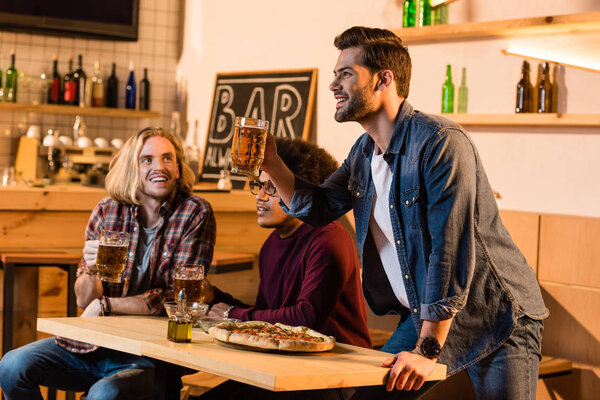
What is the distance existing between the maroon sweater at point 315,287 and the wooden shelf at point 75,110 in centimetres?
372

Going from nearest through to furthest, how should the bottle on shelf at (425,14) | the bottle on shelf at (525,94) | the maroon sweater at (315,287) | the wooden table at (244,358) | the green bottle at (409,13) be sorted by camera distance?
the wooden table at (244,358), the maroon sweater at (315,287), the bottle on shelf at (525,94), the bottle on shelf at (425,14), the green bottle at (409,13)

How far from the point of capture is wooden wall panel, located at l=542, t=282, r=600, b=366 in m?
3.84

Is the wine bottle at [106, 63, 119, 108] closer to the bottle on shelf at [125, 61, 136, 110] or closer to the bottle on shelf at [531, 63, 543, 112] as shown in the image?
the bottle on shelf at [125, 61, 136, 110]

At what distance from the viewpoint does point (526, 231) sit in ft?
13.3

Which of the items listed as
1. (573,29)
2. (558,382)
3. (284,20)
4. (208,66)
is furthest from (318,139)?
(558,382)

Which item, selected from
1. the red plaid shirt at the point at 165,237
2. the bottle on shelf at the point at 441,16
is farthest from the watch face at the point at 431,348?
the bottle on shelf at the point at 441,16

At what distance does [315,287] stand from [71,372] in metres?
0.93

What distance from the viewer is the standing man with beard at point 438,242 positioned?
6.67 feet

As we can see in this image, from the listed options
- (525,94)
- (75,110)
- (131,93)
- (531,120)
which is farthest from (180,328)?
(131,93)

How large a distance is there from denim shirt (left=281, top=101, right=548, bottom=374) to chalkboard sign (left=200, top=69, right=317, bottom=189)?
322 cm

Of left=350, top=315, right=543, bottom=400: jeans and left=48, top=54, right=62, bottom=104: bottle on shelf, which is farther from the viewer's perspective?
left=48, top=54, right=62, bottom=104: bottle on shelf

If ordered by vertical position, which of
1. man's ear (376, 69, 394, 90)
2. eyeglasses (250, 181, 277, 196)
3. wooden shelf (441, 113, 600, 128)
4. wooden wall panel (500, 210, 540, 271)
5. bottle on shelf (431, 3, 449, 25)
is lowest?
wooden wall panel (500, 210, 540, 271)

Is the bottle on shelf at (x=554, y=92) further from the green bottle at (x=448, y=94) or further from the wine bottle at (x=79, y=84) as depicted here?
the wine bottle at (x=79, y=84)

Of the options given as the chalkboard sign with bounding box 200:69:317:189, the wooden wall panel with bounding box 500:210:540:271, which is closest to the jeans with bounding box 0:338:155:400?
the wooden wall panel with bounding box 500:210:540:271
